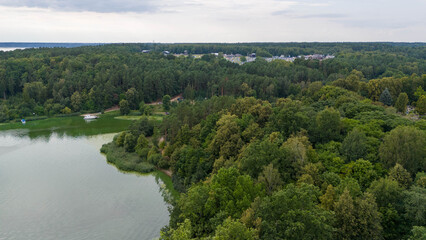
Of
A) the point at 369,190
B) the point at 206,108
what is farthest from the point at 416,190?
the point at 206,108

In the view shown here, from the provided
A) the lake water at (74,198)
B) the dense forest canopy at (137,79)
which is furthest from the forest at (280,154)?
the lake water at (74,198)

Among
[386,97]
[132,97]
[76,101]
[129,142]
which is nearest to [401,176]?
[129,142]

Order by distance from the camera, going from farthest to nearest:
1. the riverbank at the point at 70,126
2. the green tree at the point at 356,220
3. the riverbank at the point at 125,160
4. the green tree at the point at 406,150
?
the riverbank at the point at 70,126
the riverbank at the point at 125,160
the green tree at the point at 406,150
the green tree at the point at 356,220

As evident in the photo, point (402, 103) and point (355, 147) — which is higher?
point (402, 103)

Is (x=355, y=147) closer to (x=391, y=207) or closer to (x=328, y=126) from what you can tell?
(x=328, y=126)

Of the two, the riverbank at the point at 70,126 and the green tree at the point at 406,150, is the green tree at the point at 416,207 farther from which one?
the riverbank at the point at 70,126

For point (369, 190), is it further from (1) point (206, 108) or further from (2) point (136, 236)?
(1) point (206, 108)

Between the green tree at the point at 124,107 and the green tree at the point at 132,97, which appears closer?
the green tree at the point at 124,107
